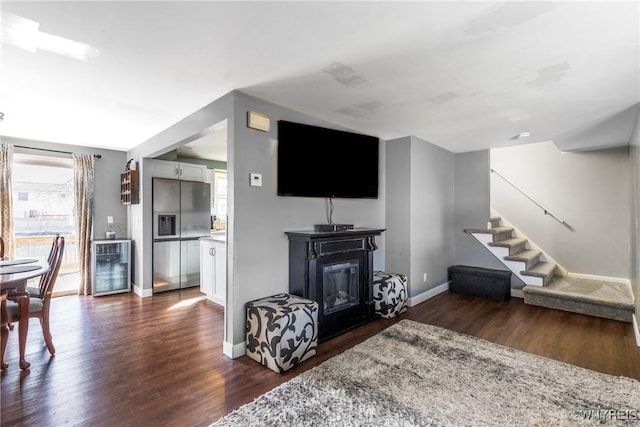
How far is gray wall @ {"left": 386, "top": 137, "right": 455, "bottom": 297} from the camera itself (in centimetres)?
418

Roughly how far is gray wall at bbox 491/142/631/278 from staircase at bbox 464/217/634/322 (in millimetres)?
234

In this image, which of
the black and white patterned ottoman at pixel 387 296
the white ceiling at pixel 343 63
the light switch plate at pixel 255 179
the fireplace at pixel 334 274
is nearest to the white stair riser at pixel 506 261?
the white ceiling at pixel 343 63

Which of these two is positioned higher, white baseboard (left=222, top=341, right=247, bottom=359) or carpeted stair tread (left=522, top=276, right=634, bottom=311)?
carpeted stair tread (left=522, top=276, right=634, bottom=311)

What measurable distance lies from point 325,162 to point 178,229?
2.91 m

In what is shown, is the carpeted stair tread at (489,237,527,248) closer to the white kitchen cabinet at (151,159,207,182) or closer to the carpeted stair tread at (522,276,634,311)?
the carpeted stair tread at (522,276,634,311)

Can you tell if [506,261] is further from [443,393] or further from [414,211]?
[443,393]

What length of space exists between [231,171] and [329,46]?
1.33 m

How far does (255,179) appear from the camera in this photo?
2797 millimetres

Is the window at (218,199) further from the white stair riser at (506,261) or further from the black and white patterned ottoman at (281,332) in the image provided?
the white stair riser at (506,261)

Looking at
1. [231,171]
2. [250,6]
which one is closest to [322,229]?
[231,171]

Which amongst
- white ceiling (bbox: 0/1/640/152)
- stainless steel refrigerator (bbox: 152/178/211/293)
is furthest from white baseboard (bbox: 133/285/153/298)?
white ceiling (bbox: 0/1/640/152)

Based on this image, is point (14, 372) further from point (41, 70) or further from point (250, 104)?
point (250, 104)

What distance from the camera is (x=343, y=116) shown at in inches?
133

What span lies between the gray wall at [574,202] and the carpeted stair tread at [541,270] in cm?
35
